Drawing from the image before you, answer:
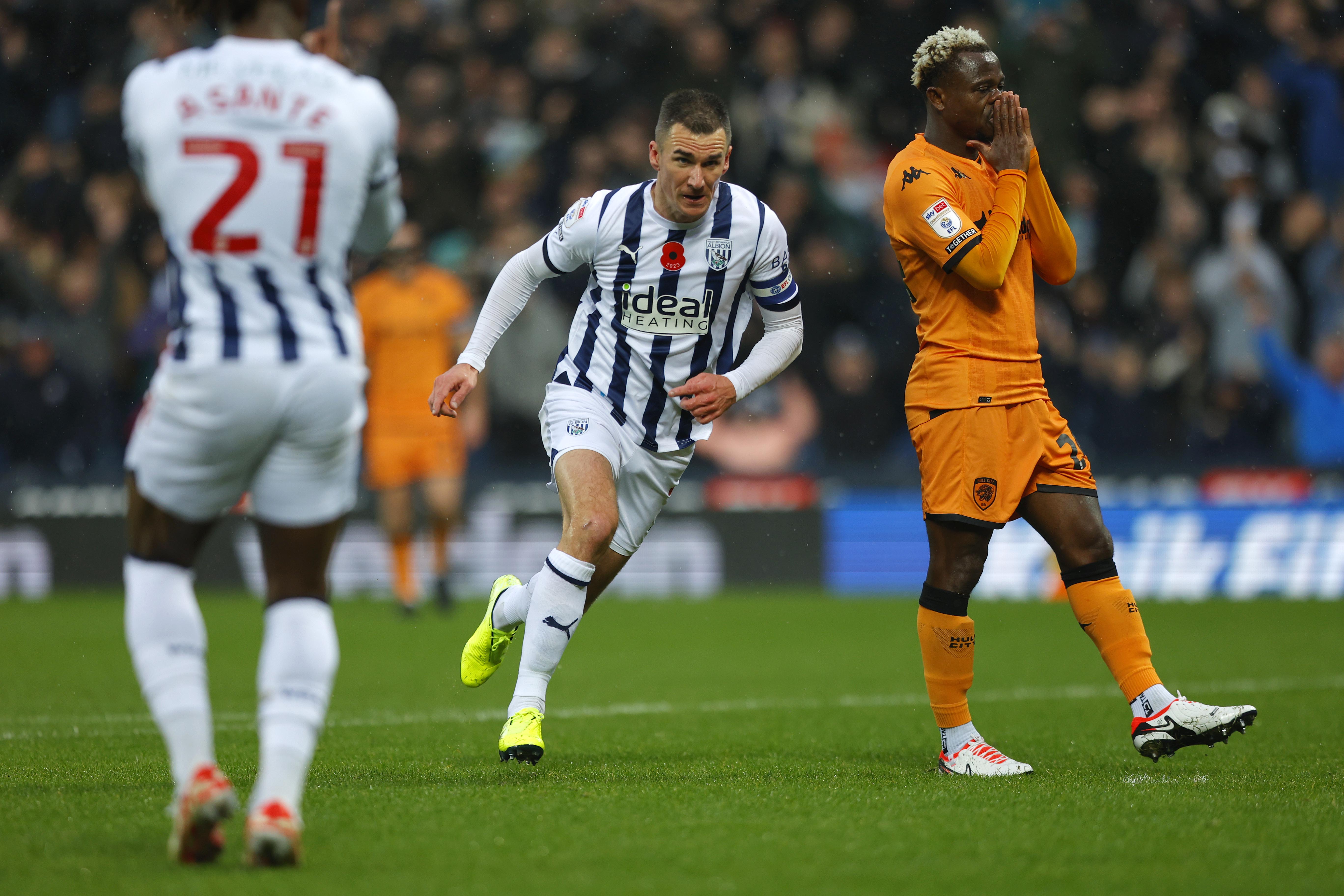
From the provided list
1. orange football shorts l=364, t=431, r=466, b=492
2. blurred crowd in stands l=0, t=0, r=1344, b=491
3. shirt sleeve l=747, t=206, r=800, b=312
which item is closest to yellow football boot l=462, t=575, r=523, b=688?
shirt sleeve l=747, t=206, r=800, b=312

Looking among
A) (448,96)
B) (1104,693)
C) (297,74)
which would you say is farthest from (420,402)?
(297,74)

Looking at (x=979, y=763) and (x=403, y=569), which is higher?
(x=979, y=763)

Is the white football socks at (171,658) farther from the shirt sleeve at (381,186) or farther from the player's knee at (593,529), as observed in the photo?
the player's knee at (593,529)

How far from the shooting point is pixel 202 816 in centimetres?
348

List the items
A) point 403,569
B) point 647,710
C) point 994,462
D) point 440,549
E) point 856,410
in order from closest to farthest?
point 994,462 < point 647,710 < point 403,569 < point 440,549 < point 856,410

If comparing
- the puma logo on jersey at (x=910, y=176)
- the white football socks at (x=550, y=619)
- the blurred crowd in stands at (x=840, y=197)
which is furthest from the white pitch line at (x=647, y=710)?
the blurred crowd in stands at (x=840, y=197)

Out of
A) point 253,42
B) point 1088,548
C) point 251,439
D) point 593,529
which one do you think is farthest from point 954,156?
point 251,439

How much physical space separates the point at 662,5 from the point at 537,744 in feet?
39.0

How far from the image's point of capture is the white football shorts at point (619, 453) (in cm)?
550

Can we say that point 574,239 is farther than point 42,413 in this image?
No

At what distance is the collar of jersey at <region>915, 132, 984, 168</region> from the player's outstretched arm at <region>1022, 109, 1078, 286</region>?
196 mm

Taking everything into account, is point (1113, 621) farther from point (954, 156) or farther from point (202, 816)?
point (202, 816)

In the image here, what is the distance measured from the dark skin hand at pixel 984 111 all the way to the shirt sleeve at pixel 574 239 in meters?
1.29

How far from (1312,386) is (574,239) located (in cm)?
960
